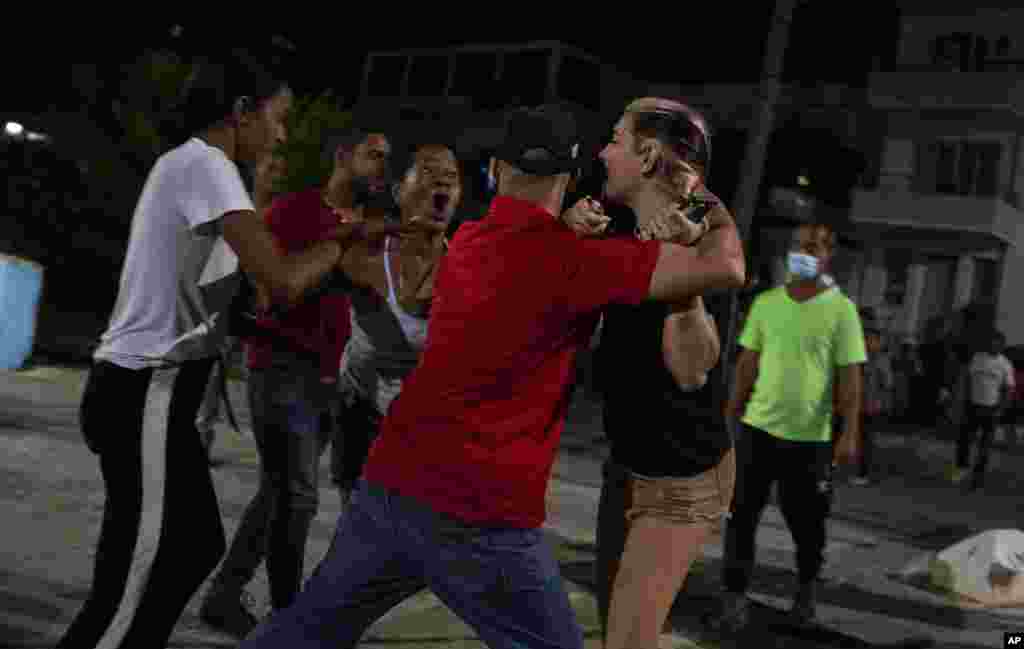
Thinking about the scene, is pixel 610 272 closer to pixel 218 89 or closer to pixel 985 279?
pixel 218 89

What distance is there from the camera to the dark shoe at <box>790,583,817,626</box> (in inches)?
243

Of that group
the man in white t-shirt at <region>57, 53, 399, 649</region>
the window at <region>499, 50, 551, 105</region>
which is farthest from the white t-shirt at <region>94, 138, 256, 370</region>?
the window at <region>499, 50, 551, 105</region>

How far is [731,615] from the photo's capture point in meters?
5.91

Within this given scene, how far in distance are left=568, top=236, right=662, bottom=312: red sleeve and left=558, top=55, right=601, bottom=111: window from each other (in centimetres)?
3793

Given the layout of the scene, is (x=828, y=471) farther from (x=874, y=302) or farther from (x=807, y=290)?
(x=874, y=302)

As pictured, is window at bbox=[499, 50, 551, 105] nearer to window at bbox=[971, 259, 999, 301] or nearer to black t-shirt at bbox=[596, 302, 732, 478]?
window at bbox=[971, 259, 999, 301]

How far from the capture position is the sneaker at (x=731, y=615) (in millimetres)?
5883

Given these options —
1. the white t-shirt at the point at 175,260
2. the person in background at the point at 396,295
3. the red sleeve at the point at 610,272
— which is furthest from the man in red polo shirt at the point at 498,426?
the person in background at the point at 396,295

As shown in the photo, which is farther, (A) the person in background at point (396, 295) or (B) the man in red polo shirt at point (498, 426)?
(A) the person in background at point (396, 295)

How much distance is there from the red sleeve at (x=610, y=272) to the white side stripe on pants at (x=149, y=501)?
4.07 feet

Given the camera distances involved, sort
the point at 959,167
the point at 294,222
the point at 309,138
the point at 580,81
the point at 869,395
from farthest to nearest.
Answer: the point at 580,81 → the point at 959,167 → the point at 309,138 → the point at 869,395 → the point at 294,222

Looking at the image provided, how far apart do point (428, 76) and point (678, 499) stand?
1705 inches

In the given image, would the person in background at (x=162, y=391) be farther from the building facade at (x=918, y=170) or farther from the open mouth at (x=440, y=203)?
the building facade at (x=918, y=170)

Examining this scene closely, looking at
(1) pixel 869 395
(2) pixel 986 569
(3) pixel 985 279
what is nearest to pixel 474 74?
(3) pixel 985 279
